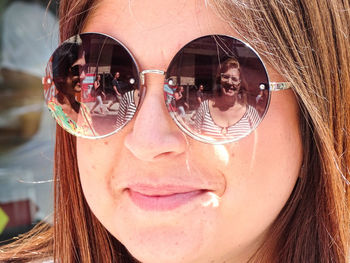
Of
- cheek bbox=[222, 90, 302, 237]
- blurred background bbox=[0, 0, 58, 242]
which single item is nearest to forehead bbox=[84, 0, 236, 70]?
cheek bbox=[222, 90, 302, 237]

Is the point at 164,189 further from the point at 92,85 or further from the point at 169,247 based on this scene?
the point at 92,85

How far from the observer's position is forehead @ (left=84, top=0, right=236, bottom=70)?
139 centimetres

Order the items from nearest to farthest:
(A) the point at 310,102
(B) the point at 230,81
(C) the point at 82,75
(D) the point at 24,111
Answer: (B) the point at 230,81
(A) the point at 310,102
(C) the point at 82,75
(D) the point at 24,111

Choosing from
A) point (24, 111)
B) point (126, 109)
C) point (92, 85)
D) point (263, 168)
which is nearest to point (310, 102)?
point (263, 168)

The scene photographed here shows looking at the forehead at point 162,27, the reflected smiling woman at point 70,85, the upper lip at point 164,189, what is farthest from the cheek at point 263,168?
the reflected smiling woman at point 70,85

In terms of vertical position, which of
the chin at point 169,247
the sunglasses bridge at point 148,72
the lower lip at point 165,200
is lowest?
the chin at point 169,247

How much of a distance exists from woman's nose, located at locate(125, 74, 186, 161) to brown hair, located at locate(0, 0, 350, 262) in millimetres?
303

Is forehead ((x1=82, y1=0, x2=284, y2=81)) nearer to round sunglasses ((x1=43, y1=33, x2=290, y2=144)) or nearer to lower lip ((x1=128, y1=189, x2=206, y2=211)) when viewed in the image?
round sunglasses ((x1=43, y1=33, x2=290, y2=144))

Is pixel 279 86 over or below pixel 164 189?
over

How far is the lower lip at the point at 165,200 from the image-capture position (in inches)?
54.9

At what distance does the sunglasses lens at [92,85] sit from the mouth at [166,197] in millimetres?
221

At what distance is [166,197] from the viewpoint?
1406 millimetres

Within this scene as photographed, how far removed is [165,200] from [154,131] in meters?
0.21

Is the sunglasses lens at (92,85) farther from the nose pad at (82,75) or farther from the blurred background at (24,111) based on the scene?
the blurred background at (24,111)
